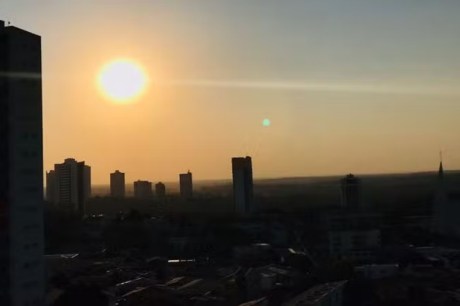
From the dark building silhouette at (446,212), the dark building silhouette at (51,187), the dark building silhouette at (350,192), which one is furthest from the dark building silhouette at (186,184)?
the dark building silhouette at (446,212)

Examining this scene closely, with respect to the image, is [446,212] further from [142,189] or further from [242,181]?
[142,189]

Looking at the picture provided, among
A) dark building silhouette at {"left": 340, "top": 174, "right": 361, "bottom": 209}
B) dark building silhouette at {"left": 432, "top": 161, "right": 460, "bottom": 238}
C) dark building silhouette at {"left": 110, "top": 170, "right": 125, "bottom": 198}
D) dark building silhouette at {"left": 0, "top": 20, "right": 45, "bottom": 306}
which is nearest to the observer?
dark building silhouette at {"left": 0, "top": 20, "right": 45, "bottom": 306}

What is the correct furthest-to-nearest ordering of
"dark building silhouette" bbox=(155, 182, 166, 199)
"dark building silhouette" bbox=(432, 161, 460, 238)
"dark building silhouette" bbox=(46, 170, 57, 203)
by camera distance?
1. "dark building silhouette" bbox=(155, 182, 166, 199)
2. "dark building silhouette" bbox=(46, 170, 57, 203)
3. "dark building silhouette" bbox=(432, 161, 460, 238)

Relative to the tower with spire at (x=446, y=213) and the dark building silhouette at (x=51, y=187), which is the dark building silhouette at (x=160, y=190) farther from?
the tower with spire at (x=446, y=213)

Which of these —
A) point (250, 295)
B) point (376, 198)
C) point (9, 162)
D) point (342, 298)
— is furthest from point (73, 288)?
point (376, 198)

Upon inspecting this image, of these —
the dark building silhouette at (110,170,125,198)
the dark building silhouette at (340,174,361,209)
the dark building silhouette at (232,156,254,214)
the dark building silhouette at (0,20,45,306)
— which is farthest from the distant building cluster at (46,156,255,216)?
the dark building silhouette at (0,20,45,306)

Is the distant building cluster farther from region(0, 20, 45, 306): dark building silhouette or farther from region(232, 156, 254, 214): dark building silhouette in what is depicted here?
region(0, 20, 45, 306): dark building silhouette
